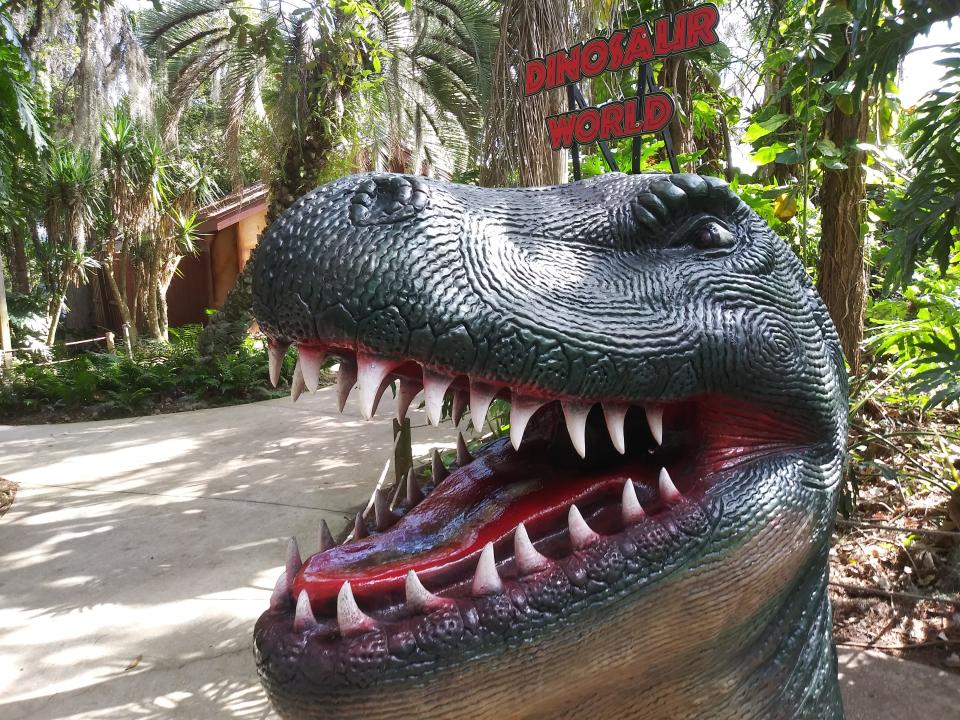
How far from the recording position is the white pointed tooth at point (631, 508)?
123 cm

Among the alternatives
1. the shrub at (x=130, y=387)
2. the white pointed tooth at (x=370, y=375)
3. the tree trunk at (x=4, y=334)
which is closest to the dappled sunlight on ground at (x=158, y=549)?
the shrub at (x=130, y=387)

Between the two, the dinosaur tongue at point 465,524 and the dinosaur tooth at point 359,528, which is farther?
the dinosaur tooth at point 359,528

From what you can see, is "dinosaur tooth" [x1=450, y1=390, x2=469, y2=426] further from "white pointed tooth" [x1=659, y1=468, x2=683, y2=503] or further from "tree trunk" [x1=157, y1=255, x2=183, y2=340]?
"tree trunk" [x1=157, y1=255, x2=183, y2=340]

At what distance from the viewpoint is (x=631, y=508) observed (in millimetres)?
1228

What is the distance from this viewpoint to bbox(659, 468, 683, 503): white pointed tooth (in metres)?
1.25

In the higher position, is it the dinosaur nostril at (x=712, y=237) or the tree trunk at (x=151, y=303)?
the tree trunk at (x=151, y=303)

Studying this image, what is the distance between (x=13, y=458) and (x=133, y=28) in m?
8.38

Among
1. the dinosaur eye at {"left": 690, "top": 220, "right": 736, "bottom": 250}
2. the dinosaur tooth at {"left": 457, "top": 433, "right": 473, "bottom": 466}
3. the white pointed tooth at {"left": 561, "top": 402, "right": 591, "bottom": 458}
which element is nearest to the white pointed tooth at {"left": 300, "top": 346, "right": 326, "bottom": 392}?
the white pointed tooth at {"left": 561, "top": 402, "right": 591, "bottom": 458}

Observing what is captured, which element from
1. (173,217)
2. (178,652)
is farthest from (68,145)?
(178,652)

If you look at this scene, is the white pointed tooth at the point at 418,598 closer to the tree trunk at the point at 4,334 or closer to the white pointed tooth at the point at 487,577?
the white pointed tooth at the point at 487,577

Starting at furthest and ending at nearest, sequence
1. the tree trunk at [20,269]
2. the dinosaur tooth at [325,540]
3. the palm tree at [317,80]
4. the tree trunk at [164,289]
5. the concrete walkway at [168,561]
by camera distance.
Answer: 1. the tree trunk at [20,269]
2. the tree trunk at [164,289]
3. the palm tree at [317,80]
4. the concrete walkway at [168,561]
5. the dinosaur tooth at [325,540]

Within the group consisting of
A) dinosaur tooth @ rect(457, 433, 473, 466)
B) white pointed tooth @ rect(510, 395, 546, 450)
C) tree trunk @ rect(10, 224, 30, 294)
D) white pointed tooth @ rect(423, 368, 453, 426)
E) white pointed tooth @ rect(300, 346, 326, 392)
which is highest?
tree trunk @ rect(10, 224, 30, 294)

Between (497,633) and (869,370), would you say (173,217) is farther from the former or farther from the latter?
(497,633)

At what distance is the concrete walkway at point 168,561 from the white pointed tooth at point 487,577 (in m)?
2.41
